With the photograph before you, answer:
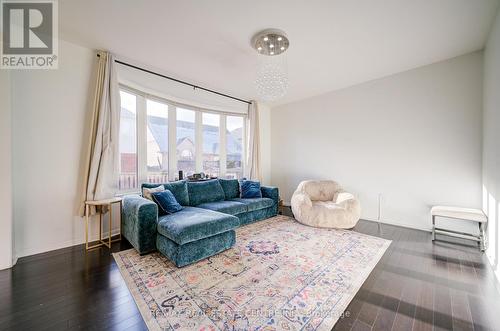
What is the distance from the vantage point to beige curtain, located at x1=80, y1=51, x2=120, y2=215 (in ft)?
9.10

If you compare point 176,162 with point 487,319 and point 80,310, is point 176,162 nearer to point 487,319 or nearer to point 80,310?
point 80,310

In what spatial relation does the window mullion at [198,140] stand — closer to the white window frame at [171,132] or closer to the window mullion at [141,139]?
the white window frame at [171,132]

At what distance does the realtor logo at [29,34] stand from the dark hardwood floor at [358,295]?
2.25 m

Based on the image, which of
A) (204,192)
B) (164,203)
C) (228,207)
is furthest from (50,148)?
(228,207)

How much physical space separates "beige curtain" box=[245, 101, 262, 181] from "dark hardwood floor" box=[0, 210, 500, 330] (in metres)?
3.23

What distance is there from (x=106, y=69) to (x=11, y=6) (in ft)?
3.08

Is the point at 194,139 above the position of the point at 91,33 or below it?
below

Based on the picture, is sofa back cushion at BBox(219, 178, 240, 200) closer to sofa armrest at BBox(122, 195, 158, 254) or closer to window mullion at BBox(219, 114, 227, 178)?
window mullion at BBox(219, 114, 227, 178)

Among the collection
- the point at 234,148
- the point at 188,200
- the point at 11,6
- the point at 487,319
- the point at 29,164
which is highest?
the point at 11,6

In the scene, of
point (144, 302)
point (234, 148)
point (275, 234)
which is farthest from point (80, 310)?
point (234, 148)

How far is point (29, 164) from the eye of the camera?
96.9 inches

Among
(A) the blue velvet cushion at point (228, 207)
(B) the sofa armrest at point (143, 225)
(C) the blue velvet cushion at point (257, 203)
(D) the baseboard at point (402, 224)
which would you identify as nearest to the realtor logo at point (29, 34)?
(B) the sofa armrest at point (143, 225)

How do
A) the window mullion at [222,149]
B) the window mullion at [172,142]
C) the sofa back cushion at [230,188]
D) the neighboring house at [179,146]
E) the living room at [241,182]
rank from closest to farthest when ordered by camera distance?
1. the living room at [241,182]
2. the neighboring house at [179,146]
3. the window mullion at [172,142]
4. the sofa back cushion at [230,188]
5. the window mullion at [222,149]

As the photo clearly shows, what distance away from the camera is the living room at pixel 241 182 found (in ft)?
5.63
